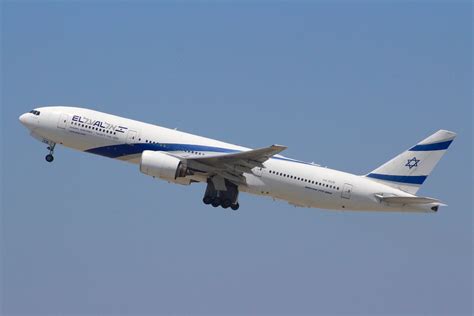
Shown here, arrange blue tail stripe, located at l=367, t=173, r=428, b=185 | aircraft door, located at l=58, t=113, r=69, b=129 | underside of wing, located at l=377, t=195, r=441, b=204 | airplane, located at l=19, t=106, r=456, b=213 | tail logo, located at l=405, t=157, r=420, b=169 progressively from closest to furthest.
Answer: underside of wing, located at l=377, t=195, r=441, b=204 < airplane, located at l=19, t=106, r=456, b=213 < blue tail stripe, located at l=367, t=173, r=428, b=185 < aircraft door, located at l=58, t=113, r=69, b=129 < tail logo, located at l=405, t=157, r=420, b=169

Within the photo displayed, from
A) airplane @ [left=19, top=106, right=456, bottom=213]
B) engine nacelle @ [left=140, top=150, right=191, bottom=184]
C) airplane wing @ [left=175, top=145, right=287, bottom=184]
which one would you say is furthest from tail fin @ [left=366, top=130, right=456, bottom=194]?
engine nacelle @ [left=140, top=150, right=191, bottom=184]

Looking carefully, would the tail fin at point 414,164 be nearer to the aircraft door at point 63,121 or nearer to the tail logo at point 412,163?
the tail logo at point 412,163

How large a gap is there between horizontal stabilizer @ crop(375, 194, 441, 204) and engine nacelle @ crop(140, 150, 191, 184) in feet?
33.0

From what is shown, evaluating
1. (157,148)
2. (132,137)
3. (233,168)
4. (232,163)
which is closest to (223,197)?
(233,168)

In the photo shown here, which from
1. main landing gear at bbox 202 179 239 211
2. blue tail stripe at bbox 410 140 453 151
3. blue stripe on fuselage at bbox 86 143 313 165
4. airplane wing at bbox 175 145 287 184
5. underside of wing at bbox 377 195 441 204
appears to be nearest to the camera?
airplane wing at bbox 175 145 287 184

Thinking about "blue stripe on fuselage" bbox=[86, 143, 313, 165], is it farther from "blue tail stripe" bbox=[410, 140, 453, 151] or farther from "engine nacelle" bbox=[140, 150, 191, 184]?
"blue tail stripe" bbox=[410, 140, 453, 151]

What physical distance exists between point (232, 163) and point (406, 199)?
8.73m

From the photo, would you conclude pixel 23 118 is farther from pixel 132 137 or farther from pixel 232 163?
Answer: pixel 232 163

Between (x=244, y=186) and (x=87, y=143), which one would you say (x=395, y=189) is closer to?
(x=244, y=186)

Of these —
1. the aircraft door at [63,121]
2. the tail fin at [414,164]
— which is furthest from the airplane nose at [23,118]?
the tail fin at [414,164]

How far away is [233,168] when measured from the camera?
39.6 meters

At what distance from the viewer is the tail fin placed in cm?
4125

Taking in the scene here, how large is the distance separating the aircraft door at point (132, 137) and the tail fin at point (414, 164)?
40.2 ft

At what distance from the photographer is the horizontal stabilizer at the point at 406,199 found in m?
38.2
